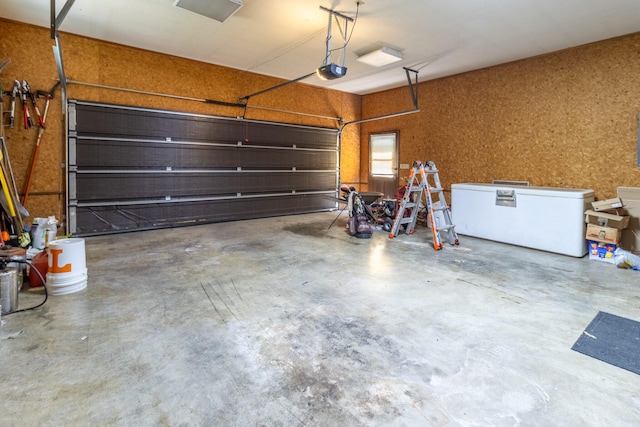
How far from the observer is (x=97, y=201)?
5.24m

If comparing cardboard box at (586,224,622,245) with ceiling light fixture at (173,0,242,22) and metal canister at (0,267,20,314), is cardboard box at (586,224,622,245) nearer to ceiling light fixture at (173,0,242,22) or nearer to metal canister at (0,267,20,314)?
ceiling light fixture at (173,0,242,22)

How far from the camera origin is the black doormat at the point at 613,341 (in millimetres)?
1967

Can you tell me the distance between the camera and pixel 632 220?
4211 mm

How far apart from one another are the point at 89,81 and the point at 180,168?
184cm

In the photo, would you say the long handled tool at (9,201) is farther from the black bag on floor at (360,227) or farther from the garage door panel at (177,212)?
the black bag on floor at (360,227)

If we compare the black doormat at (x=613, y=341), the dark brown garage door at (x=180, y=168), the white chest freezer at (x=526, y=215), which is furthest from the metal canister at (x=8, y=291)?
the white chest freezer at (x=526, y=215)

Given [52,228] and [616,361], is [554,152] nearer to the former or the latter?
[616,361]

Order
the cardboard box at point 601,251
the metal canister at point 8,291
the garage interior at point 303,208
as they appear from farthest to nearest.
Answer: the cardboard box at point 601,251, the metal canister at point 8,291, the garage interior at point 303,208

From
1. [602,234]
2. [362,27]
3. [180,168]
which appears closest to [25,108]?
[180,168]

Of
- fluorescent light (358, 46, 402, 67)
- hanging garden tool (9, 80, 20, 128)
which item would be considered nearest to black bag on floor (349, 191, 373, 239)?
fluorescent light (358, 46, 402, 67)

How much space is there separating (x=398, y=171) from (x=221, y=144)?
4086 mm

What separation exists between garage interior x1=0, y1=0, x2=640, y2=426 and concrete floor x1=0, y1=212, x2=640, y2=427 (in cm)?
2

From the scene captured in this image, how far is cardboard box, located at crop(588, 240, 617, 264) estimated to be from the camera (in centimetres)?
398

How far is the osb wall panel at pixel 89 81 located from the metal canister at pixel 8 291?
9.64 feet
